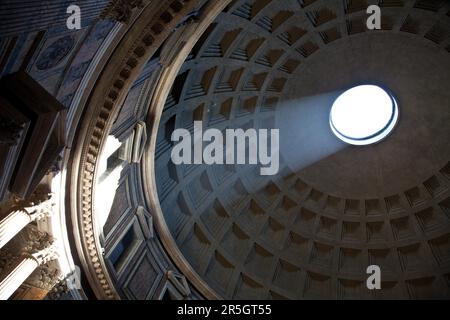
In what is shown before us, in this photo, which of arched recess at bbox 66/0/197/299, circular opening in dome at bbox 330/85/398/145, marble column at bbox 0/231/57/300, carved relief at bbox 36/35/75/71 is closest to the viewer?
carved relief at bbox 36/35/75/71

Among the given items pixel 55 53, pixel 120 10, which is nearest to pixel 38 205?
pixel 55 53

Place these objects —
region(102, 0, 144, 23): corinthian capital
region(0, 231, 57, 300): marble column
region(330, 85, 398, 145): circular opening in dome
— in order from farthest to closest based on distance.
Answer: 1. region(330, 85, 398, 145): circular opening in dome
2. region(0, 231, 57, 300): marble column
3. region(102, 0, 144, 23): corinthian capital

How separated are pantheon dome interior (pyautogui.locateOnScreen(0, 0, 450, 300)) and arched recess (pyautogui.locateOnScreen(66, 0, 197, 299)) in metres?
0.04

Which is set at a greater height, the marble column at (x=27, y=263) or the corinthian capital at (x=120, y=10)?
the corinthian capital at (x=120, y=10)

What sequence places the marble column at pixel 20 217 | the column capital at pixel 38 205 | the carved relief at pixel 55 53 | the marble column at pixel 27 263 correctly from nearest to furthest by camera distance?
1. the carved relief at pixel 55 53
2. the marble column at pixel 20 217
3. the marble column at pixel 27 263
4. the column capital at pixel 38 205

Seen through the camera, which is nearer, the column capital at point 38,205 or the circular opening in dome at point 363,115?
the column capital at point 38,205

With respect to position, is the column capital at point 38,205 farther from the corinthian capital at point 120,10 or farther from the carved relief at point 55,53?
the corinthian capital at point 120,10

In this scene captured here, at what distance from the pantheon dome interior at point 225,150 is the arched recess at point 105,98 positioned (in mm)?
35

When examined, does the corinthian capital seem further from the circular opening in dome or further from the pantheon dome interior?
the circular opening in dome

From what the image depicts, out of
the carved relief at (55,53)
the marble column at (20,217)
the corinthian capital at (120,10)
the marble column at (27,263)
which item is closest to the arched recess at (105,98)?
the corinthian capital at (120,10)

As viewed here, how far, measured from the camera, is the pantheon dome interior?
34.1 ft

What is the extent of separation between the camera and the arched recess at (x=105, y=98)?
A: 39.9 ft

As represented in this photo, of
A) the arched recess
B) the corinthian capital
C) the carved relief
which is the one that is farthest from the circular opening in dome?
the carved relief
